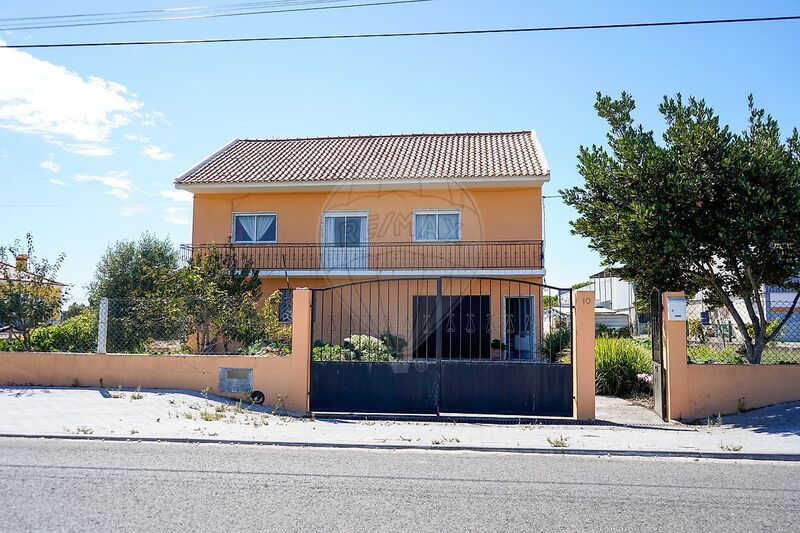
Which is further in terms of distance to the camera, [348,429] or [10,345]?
[10,345]

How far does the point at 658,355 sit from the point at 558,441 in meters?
3.45

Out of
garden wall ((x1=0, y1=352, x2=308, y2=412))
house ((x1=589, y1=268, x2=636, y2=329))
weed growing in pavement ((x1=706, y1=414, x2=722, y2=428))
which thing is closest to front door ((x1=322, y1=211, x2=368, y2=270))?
garden wall ((x1=0, y1=352, x2=308, y2=412))

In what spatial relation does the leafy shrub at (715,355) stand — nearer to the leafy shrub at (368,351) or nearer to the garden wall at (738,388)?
the garden wall at (738,388)

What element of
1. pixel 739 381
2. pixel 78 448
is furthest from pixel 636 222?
pixel 78 448

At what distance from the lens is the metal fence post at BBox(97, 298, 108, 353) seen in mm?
10742

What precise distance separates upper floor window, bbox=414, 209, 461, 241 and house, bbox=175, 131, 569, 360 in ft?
0.10

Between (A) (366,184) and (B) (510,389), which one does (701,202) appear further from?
(A) (366,184)

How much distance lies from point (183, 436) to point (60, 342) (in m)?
5.66

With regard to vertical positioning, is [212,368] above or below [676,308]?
below

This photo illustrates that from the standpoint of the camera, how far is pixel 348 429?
8.57 m

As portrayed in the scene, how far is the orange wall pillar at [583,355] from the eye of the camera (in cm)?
941

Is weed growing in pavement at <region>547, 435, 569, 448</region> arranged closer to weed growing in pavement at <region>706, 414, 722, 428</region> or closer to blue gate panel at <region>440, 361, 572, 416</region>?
blue gate panel at <region>440, 361, 572, 416</region>

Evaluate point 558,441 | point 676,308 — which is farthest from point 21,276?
point 676,308

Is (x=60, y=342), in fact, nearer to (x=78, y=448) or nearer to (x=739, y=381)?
(x=78, y=448)
